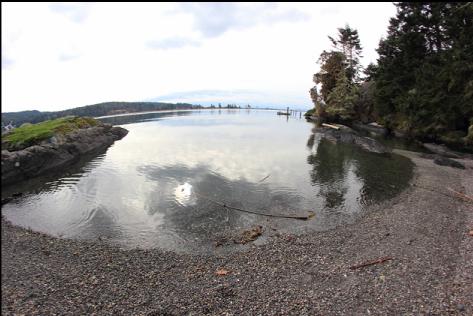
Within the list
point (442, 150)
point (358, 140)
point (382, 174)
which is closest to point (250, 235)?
point (382, 174)

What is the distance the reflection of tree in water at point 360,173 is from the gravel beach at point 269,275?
5.68 meters

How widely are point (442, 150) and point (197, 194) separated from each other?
3465 centimetres

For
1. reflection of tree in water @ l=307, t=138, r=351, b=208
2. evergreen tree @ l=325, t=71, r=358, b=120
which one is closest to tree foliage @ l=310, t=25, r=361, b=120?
evergreen tree @ l=325, t=71, r=358, b=120

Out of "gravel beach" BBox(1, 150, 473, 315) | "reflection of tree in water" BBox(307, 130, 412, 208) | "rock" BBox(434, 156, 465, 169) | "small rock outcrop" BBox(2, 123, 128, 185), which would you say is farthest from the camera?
"small rock outcrop" BBox(2, 123, 128, 185)

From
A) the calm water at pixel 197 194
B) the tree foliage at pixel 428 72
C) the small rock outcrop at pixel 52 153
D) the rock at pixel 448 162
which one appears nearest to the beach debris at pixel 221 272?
the calm water at pixel 197 194

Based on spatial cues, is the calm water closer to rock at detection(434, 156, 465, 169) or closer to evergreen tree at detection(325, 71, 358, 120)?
rock at detection(434, 156, 465, 169)

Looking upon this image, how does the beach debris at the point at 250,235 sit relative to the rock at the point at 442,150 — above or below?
below

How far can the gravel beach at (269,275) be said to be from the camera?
1080 centimetres

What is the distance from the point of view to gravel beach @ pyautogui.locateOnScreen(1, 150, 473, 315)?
425 inches

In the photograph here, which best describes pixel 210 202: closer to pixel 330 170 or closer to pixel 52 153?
pixel 330 170

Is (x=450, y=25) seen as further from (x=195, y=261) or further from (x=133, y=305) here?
(x=133, y=305)

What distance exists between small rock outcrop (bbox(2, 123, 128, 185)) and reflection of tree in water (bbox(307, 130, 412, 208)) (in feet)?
85.4

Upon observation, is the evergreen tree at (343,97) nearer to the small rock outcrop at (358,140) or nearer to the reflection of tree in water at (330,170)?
the small rock outcrop at (358,140)

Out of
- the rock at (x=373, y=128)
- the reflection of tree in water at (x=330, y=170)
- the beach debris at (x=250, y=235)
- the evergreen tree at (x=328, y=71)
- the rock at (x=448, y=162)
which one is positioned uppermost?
the evergreen tree at (x=328, y=71)
